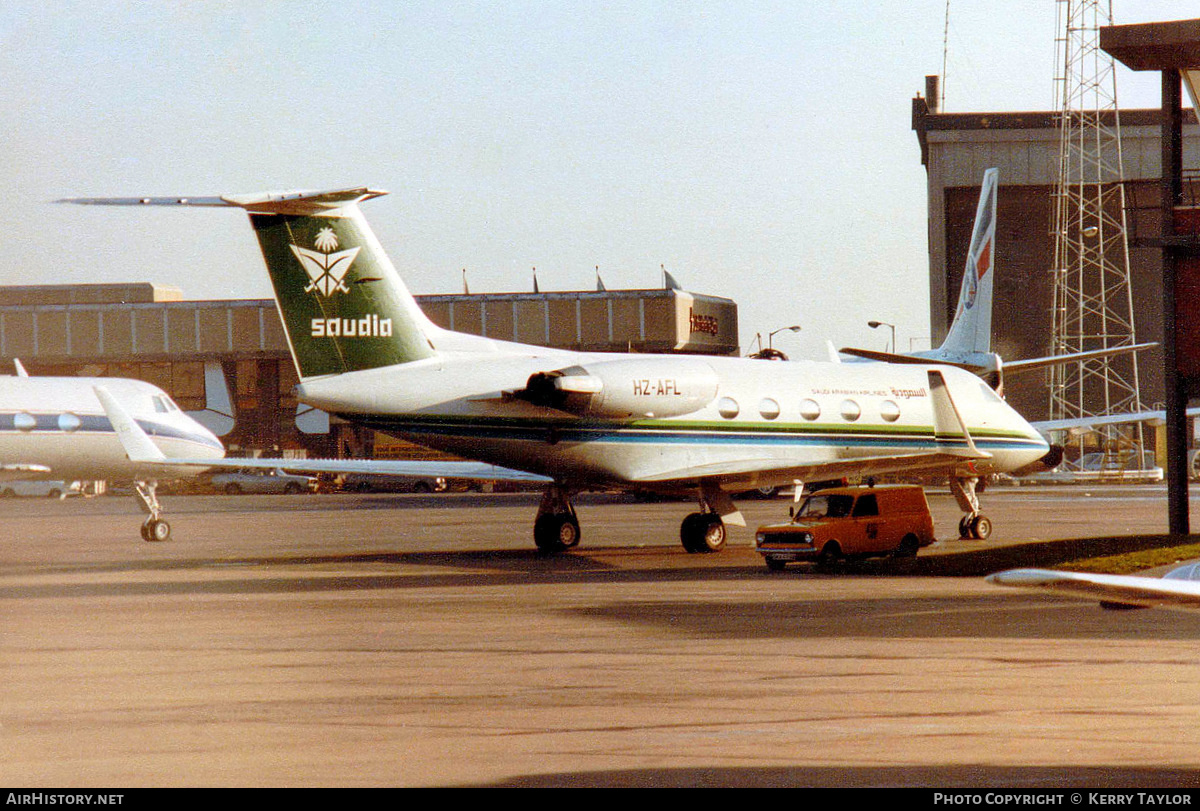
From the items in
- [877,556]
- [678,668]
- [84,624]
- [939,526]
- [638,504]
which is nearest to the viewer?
[678,668]

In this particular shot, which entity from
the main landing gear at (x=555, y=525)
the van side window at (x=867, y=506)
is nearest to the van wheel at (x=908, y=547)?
the van side window at (x=867, y=506)

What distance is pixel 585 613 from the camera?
16.6 metres

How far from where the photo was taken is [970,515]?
30.3 m

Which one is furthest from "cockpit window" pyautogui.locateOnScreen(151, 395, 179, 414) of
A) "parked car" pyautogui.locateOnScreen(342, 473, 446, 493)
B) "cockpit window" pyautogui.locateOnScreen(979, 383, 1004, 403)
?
Result: "parked car" pyautogui.locateOnScreen(342, 473, 446, 493)

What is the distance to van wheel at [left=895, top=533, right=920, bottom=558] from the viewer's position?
25.2 meters

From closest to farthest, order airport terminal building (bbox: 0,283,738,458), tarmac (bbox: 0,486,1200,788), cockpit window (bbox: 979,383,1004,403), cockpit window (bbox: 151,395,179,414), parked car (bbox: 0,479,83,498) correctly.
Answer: tarmac (bbox: 0,486,1200,788) → cockpit window (bbox: 979,383,1004,403) → cockpit window (bbox: 151,395,179,414) → airport terminal building (bbox: 0,283,738,458) → parked car (bbox: 0,479,83,498)

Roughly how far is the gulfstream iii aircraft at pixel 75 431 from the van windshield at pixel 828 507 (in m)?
16.2

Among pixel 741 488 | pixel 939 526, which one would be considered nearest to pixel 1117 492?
pixel 939 526

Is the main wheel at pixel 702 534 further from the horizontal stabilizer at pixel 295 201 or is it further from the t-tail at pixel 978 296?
the t-tail at pixel 978 296

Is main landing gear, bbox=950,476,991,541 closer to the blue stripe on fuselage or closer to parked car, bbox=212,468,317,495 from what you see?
the blue stripe on fuselage

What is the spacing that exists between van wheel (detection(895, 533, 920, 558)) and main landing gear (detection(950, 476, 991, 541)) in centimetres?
Answer: 497

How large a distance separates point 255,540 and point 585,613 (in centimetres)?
1778

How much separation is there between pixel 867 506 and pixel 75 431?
1990 centimetres

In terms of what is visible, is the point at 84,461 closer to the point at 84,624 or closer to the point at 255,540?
the point at 255,540
